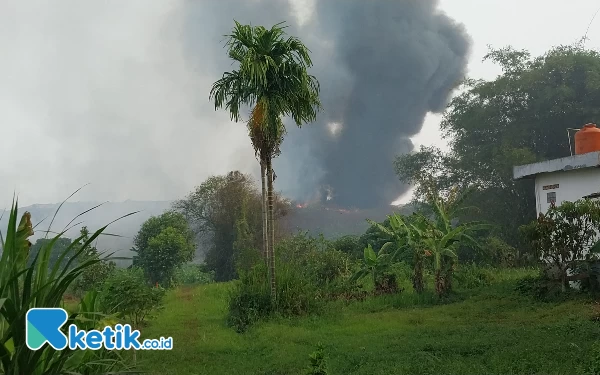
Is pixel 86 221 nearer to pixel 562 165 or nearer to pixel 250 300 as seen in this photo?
pixel 250 300

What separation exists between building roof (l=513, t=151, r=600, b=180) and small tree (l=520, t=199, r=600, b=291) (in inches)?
64.8

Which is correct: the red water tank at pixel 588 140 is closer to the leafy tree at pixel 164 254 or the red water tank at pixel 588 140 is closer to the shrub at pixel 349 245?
the shrub at pixel 349 245

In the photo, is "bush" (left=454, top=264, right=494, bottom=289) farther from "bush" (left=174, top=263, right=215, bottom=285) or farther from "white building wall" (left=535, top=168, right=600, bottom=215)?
"bush" (left=174, top=263, right=215, bottom=285)

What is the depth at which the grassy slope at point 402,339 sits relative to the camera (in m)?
6.70

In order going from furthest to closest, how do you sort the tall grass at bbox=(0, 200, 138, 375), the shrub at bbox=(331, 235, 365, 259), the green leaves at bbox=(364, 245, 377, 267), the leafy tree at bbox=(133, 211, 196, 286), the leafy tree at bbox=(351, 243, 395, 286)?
the leafy tree at bbox=(133, 211, 196, 286)
the shrub at bbox=(331, 235, 365, 259)
the green leaves at bbox=(364, 245, 377, 267)
the leafy tree at bbox=(351, 243, 395, 286)
the tall grass at bbox=(0, 200, 138, 375)

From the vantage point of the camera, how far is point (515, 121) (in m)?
26.7

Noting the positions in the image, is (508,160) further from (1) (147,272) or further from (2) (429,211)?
(1) (147,272)

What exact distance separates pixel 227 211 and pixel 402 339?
24566 millimetres

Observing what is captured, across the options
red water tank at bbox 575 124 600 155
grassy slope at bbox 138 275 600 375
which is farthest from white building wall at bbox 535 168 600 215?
grassy slope at bbox 138 275 600 375

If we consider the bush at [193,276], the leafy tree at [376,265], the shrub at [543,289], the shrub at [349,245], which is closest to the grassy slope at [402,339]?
the shrub at [543,289]

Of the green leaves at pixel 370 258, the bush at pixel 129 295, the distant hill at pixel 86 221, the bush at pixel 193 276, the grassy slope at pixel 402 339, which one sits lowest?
the grassy slope at pixel 402 339

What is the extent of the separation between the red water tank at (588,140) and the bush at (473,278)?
4.09m

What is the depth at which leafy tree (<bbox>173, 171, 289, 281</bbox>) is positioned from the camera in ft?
103

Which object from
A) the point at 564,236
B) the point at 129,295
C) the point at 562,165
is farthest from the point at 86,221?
the point at 562,165
